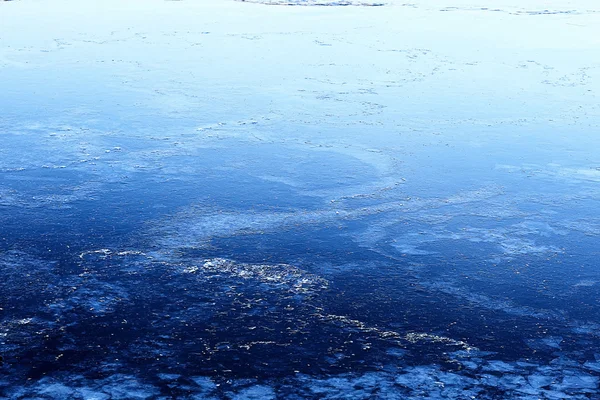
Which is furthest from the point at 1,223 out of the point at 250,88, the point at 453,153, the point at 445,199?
the point at 250,88

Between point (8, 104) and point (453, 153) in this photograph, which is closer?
point (453, 153)

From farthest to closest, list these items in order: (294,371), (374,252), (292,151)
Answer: (292,151) → (374,252) → (294,371)

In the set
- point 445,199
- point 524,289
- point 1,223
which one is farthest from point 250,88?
point 524,289

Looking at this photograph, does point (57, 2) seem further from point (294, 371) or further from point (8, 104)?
point (294, 371)

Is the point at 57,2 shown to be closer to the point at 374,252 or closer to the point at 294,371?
the point at 374,252

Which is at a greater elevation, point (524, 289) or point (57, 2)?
point (57, 2)

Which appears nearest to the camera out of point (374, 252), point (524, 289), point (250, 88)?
point (524, 289)
